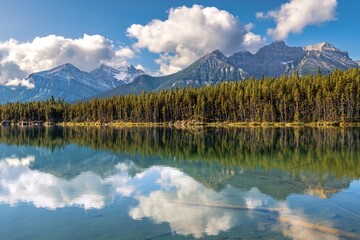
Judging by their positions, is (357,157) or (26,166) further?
(26,166)

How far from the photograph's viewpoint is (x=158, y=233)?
63.1 ft

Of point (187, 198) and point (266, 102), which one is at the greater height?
point (266, 102)

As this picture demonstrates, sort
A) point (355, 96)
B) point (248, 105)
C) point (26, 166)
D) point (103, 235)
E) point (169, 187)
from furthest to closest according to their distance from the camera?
point (248, 105) < point (355, 96) < point (26, 166) < point (169, 187) < point (103, 235)

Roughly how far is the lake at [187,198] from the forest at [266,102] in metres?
92.2

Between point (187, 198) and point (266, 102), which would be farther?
point (266, 102)

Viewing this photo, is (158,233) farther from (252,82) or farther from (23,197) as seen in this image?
(252,82)

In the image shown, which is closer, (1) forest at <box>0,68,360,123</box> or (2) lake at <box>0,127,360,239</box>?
(2) lake at <box>0,127,360,239</box>

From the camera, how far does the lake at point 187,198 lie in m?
19.8

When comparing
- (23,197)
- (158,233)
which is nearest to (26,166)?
(23,197)

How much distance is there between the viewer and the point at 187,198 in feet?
89.7

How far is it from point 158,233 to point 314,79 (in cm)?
14147

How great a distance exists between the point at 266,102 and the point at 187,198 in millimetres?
131359

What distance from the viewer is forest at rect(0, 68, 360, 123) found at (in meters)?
134

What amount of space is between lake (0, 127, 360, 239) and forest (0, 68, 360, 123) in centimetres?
9221
